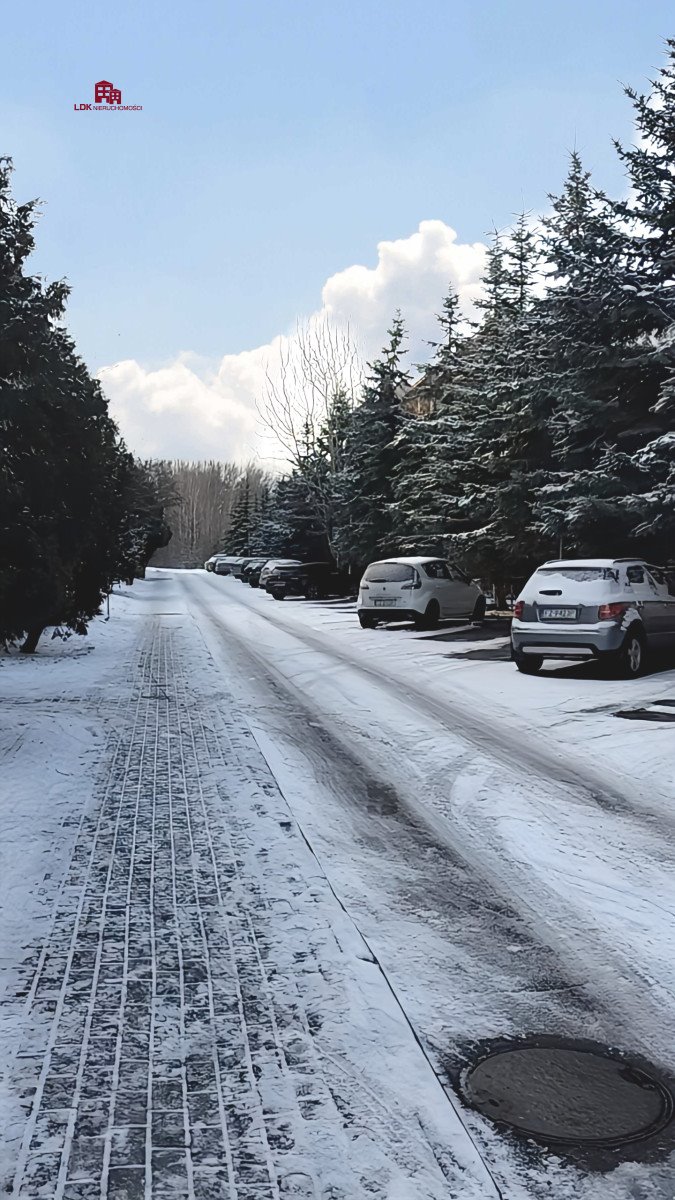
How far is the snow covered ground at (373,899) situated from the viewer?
274 centimetres

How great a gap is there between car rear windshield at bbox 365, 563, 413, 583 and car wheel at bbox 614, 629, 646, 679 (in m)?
8.97

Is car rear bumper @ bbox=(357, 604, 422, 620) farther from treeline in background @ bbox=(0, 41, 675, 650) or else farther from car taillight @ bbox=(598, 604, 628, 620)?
car taillight @ bbox=(598, 604, 628, 620)

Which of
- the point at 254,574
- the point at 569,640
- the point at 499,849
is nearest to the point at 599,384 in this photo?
the point at 569,640

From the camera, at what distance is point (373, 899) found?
4.75 m

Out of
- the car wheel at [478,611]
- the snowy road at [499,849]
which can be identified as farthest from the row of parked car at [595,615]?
the car wheel at [478,611]

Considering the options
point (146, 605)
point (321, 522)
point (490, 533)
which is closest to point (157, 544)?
point (321, 522)

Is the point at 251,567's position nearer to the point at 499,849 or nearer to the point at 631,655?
the point at 631,655

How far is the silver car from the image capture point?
12.9 meters

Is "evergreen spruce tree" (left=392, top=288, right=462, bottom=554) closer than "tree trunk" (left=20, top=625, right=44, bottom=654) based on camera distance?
No

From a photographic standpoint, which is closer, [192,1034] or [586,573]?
[192,1034]

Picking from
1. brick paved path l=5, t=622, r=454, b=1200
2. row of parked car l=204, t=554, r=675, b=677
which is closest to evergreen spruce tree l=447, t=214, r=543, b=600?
row of parked car l=204, t=554, r=675, b=677

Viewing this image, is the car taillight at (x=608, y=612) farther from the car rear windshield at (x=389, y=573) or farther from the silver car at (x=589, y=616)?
the car rear windshield at (x=389, y=573)

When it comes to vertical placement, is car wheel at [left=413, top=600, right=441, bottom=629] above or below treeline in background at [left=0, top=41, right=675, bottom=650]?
below

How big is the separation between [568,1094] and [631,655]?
35.3 ft
